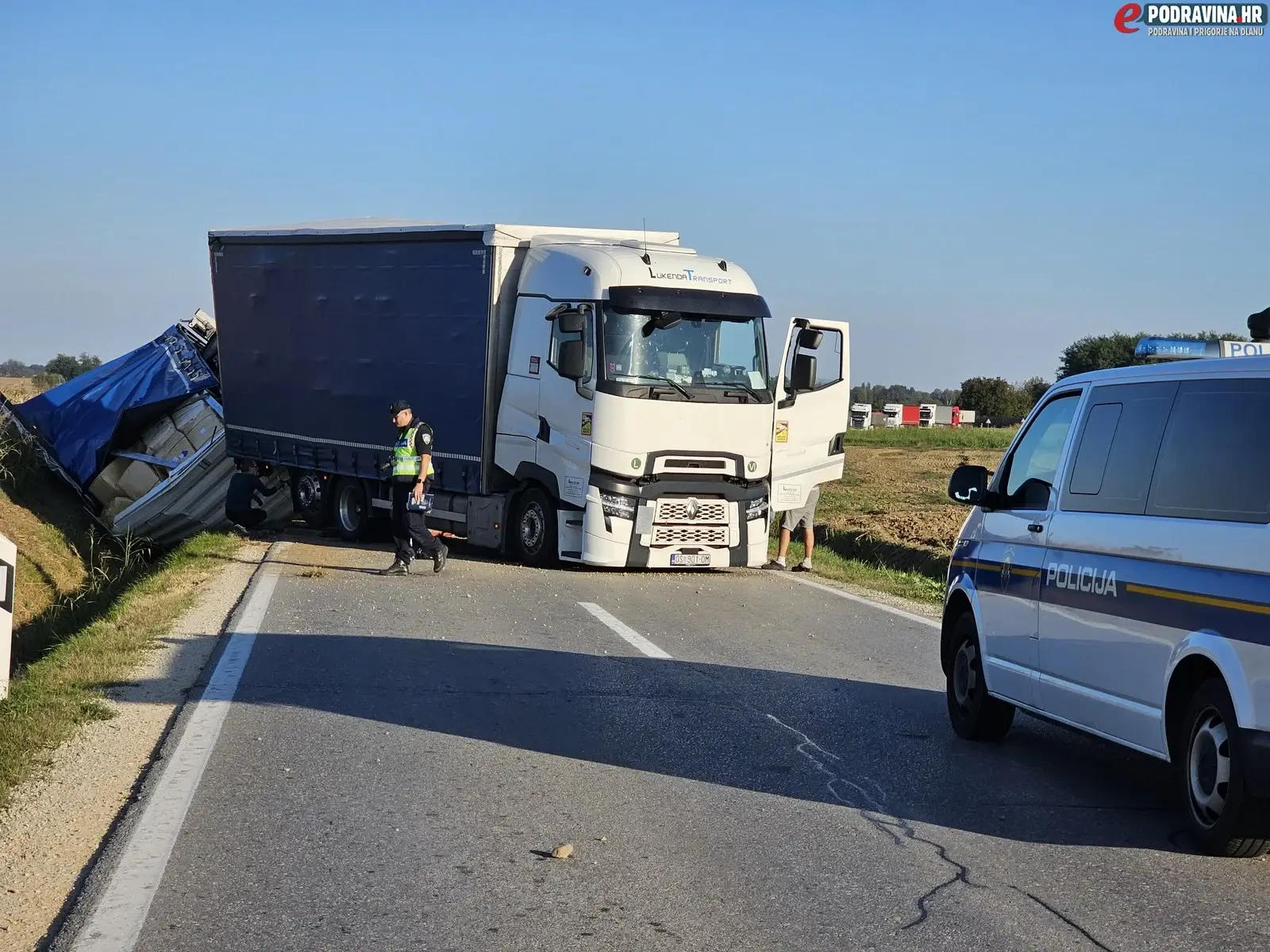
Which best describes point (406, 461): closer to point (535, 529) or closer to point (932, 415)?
point (535, 529)

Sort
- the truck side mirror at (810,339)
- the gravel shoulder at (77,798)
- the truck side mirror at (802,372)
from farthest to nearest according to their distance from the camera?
the truck side mirror at (802,372) → the truck side mirror at (810,339) → the gravel shoulder at (77,798)

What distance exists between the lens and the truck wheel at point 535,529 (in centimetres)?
1727

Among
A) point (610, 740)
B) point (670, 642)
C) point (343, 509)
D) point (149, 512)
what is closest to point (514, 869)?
point (610, 740)

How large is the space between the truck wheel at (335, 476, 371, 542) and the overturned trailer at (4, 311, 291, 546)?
2.29 m

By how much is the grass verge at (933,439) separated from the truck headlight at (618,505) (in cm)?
3930

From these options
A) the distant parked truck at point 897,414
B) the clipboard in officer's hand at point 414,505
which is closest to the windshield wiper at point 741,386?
the clipboard in officer's hand at point 414,505

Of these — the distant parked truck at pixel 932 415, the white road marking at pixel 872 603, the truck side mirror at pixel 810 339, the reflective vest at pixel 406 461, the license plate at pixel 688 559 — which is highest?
the truck side mirror at pixel 810 339

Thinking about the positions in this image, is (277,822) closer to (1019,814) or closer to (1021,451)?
(1019,814)

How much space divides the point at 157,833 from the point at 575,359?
11.1 meters

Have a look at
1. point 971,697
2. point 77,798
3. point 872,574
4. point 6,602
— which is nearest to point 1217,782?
point 971,697

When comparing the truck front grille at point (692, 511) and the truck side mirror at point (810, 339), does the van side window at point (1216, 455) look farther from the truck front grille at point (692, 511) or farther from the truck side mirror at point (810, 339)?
the truck side mirror at point (810, 339)

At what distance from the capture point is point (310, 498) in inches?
867

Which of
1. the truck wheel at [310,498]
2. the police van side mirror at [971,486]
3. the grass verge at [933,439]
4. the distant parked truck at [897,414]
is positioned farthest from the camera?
the distant parked truck at [897,414]

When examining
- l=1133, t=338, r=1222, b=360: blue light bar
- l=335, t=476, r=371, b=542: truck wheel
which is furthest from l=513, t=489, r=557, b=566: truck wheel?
l=1133, t=338, r=1222, b=360: blue light bar
